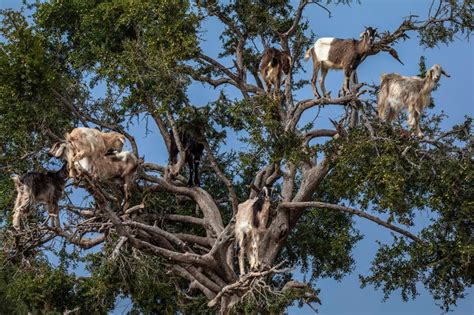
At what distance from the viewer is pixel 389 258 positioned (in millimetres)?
15258

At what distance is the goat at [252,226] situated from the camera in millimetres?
14031

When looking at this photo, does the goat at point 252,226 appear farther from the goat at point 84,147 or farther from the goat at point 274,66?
the goat at point 274,66

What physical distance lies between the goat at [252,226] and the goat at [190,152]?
302 centimetres

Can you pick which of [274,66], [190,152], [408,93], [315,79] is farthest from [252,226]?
[274,66]

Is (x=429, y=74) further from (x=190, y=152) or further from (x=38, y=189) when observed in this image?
(x=38, y=189)

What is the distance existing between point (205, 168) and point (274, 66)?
2901 mm

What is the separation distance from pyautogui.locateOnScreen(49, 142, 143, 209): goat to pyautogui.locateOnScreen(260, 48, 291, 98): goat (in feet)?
13.7

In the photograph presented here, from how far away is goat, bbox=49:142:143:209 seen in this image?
13.3 m

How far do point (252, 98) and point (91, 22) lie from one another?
4.16 metres

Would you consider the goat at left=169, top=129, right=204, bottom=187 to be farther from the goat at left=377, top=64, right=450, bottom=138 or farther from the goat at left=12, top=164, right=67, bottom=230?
the goat at left=377, top=64, right=450, bottom=138

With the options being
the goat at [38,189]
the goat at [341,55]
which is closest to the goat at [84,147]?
the goat at [38,189]

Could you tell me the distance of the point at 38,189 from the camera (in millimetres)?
14289

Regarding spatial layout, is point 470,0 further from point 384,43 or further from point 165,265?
point 165,265

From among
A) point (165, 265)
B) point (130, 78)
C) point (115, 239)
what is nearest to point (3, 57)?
point (130, 78)
